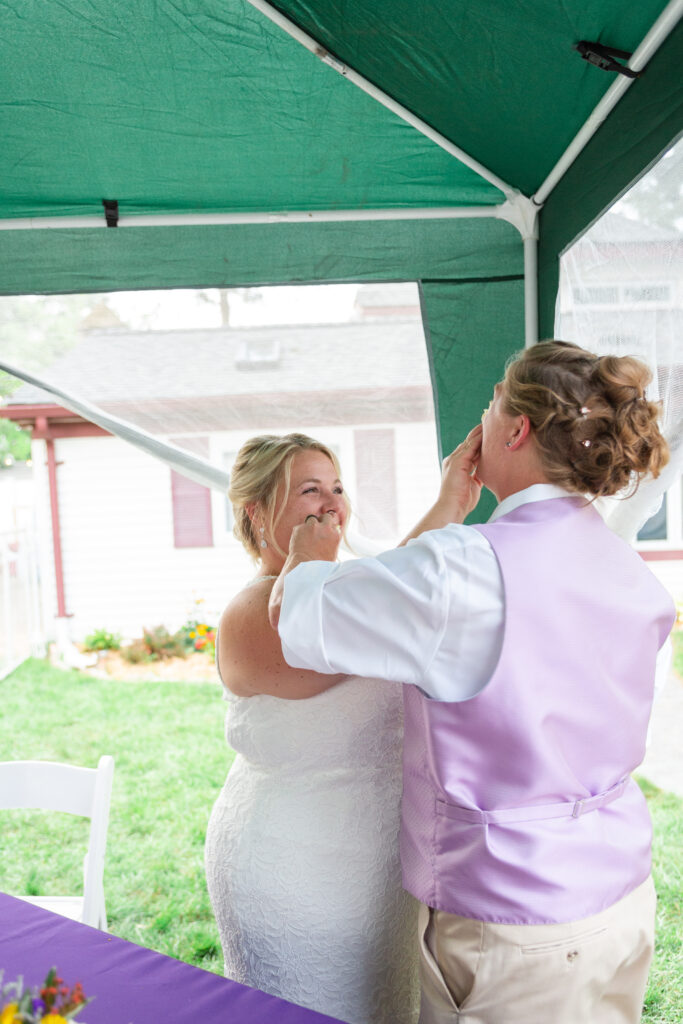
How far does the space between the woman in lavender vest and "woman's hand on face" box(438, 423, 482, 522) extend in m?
0.21

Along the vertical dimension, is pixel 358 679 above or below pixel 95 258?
below

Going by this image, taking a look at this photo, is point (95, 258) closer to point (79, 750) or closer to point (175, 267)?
point (175, 267)

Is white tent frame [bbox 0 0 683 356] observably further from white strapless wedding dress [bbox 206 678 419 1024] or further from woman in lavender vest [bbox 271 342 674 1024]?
white strapless wedding dress [bbox 206 678 419 1024]

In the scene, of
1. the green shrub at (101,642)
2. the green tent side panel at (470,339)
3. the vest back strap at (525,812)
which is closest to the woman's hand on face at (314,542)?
the vest back strap at (525,812)

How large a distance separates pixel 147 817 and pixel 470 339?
310cm

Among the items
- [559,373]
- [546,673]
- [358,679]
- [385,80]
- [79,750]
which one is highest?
[385,80]

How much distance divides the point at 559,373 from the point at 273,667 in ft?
2.43

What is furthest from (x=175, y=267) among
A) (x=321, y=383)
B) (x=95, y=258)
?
(x=321, y=383)

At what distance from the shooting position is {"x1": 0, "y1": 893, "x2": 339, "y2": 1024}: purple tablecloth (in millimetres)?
1104

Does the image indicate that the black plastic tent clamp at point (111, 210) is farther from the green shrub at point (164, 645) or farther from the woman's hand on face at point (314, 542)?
the green shrub at point (164, 645)

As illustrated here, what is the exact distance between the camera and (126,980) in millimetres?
1193

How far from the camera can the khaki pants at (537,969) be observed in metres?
1.16

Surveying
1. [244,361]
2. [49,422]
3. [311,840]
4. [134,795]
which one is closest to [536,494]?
[311,840]

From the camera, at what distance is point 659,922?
309cm
